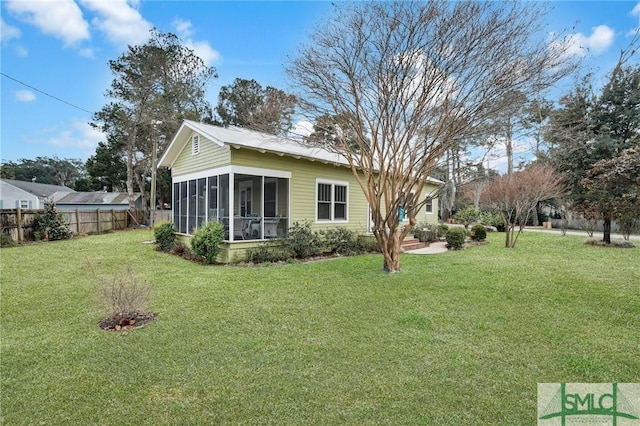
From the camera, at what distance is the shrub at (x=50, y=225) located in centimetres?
1452

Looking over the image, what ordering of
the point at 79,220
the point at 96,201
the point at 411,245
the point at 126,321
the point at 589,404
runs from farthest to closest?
the point at 96,201 < the point at 79,220 < the point at 411,245 < the point at 126,321 < the point at 589,404

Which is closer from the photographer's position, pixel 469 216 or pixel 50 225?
pixel 50 225

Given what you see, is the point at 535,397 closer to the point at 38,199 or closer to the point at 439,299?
the point at 439,299

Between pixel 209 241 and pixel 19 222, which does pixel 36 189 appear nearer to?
pixel 19 222

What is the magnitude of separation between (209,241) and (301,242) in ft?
8.94

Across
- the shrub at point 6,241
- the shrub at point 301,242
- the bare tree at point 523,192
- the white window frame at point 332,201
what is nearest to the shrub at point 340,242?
the shrub at point 301,242

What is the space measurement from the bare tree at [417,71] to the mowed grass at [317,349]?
2877 mm

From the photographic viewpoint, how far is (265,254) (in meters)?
9.66

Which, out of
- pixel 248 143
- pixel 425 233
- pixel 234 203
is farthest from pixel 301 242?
pixel 425 233

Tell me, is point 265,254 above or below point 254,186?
below

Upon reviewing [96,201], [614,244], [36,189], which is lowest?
[614,244]

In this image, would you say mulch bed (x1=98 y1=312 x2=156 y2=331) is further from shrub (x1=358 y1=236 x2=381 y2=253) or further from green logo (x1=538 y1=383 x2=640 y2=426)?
shrub (x1=358 y1=236 x2=381 y2=253)

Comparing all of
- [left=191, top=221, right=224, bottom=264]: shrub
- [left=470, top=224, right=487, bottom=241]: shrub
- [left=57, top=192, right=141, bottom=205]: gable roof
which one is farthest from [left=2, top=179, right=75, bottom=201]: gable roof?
[left=470, top=224, right=487, bottom=241]: shrub

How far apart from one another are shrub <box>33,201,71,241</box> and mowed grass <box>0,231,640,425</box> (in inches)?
345
